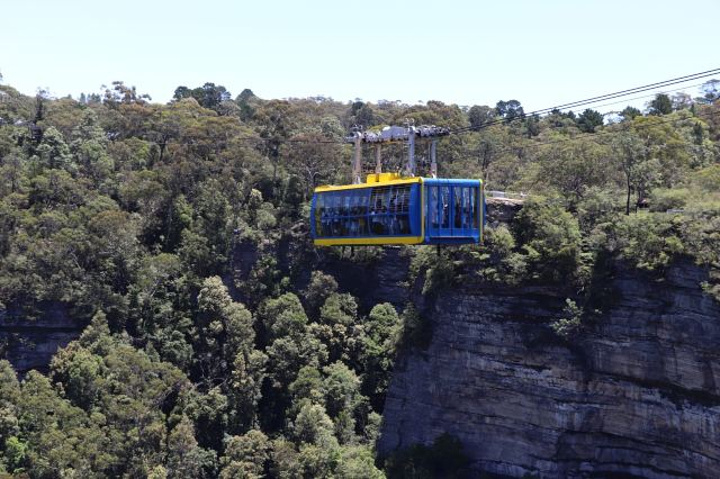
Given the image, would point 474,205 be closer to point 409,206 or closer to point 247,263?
point 409,206

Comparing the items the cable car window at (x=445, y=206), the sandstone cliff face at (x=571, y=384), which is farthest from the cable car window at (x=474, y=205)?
the sandstone cliff face at (x=571, y=384)

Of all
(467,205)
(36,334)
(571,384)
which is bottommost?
(571,384)

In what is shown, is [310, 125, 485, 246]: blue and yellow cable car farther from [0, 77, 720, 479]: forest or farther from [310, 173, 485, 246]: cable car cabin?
[0, 77, 720, 479]: forest

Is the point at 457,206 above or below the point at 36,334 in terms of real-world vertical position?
above

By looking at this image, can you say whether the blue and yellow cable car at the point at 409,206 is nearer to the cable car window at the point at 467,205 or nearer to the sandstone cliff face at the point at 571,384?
the cable car window at the point at 467,205

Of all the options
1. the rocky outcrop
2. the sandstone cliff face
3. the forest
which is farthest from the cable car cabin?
the rocky outcrop

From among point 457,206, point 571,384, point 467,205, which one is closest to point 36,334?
point 571,384
